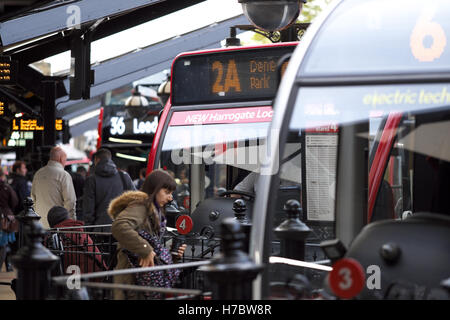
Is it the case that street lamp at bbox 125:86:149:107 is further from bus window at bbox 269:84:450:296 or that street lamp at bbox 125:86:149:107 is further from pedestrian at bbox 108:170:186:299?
pedestrian at bbox 108:170:186:299

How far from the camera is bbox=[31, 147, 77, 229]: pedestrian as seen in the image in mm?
11961

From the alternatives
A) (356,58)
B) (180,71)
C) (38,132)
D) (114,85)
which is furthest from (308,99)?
(114,85)

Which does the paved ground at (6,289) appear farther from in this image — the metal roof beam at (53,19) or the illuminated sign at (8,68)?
the metal roof beam at (53,19)

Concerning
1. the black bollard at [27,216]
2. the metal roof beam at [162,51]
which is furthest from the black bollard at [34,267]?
the metal roof beam at [162,51]

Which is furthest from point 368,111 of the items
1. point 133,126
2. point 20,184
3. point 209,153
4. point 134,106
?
point 133,126

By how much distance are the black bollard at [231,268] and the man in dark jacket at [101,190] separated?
308 inches

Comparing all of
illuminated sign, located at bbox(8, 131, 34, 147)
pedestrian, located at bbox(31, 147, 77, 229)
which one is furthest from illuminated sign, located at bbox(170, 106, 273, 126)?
illuminated sign, located at bbox(8, 131, 34, 147)

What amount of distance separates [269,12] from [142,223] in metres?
2.74

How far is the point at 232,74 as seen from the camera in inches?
388

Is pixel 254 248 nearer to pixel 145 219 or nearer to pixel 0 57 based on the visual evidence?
pixel 145 219

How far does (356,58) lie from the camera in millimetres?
5594

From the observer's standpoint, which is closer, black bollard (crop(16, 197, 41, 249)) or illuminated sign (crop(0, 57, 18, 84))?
black bollard (crop(16, 197, 41, 249))

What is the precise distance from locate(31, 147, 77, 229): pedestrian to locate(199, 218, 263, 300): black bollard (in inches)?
303

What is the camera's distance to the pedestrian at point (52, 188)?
12.0 m
